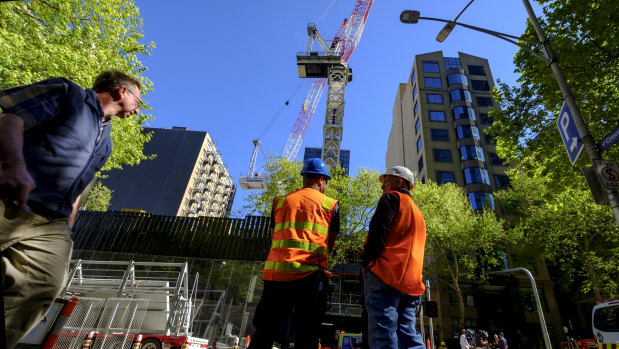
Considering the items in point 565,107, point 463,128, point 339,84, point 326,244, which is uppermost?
point 339,84

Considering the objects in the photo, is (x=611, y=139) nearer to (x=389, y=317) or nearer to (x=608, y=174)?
(x=608, y=174)

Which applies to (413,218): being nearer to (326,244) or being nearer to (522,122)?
(326,244)

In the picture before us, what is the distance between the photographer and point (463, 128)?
1610 inches

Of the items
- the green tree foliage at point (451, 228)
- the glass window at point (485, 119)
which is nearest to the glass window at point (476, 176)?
the glass window at point (485, 119)

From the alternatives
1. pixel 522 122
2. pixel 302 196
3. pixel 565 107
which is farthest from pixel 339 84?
pixel 302 196

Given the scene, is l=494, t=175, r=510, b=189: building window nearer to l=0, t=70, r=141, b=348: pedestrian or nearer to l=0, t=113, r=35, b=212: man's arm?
l=0, t=70, r=141, b=348: pedestrian

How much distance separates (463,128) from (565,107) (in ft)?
126

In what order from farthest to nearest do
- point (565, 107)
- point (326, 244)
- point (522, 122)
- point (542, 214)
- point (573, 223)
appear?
point (542, 214) < point (573, 223) < point (522, 122) < point (565, 107) < point (326, 244)

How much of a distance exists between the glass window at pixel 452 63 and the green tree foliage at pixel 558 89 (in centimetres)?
4072

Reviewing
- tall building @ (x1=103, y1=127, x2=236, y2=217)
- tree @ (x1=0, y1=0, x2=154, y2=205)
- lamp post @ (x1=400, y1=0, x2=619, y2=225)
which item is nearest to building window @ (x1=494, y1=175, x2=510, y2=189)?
lamp post @ (x1=400, y1=0, x2=619, y2=225)

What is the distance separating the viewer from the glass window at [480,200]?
35.2 m

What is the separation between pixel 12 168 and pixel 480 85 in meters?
53.6

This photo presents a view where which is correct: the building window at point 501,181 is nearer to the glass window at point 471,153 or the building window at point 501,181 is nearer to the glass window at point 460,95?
the glass window at point 471,153

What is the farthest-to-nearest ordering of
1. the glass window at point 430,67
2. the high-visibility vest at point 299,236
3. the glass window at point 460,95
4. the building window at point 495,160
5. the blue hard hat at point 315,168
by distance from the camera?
the glass window at point 430,67 → the glass window at point 460,95 → the building window at point 495,160 → the blue hard hat at point 315,168 → the high-visibility vest at point 299,236
